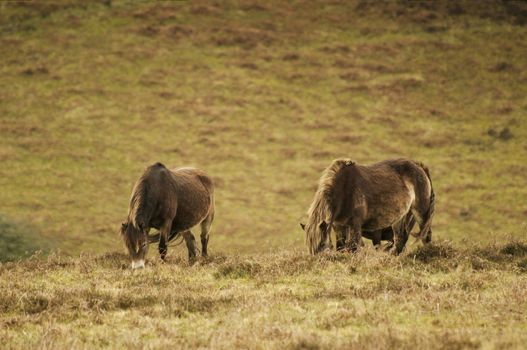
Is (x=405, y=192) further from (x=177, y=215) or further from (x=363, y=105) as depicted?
(x=363, y=105)

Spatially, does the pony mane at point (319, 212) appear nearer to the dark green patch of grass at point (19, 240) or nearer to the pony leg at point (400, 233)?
the pony leg at point (400, 233)

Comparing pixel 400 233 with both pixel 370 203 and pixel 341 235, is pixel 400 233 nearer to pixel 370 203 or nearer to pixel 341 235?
pixel 370 203

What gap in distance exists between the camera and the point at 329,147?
37906 mm

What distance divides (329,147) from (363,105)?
17.6 feet

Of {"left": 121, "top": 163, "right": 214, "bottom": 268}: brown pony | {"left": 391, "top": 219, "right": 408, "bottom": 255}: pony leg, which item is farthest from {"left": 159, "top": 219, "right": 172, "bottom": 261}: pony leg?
{"left": 391, "top": 219, "right": 408, "bottom": 255}: pony leg

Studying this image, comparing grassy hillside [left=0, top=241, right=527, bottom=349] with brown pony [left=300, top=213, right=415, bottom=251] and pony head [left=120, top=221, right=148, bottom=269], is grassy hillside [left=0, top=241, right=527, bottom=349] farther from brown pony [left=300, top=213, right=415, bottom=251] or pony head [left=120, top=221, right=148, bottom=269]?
brown pony [left=300, top=213, right=415, bottom=251]

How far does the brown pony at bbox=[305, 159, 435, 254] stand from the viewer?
13.3m

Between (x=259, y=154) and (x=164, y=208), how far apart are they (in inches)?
904

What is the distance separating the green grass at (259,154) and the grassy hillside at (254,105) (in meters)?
0.13

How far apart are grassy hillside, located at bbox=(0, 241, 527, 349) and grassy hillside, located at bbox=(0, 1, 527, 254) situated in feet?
50.3

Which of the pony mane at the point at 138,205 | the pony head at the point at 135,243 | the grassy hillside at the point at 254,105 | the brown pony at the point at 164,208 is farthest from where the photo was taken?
the grassy hillside at the point at 254,105

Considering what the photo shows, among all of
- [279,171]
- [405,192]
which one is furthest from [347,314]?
[279,171]

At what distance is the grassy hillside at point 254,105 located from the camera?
104 feet

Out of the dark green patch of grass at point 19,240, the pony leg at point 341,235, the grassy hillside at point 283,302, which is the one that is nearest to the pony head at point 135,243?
the grassy hillside at point 283,302
